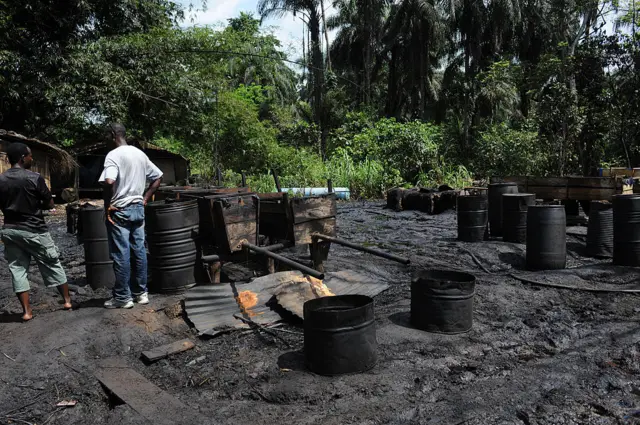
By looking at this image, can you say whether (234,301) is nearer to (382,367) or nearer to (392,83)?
(382,367)

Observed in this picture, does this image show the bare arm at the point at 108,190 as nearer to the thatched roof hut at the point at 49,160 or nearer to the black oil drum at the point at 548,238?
the black oil drum at the point at 548,238

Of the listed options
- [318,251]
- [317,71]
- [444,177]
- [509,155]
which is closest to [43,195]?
[318,251]

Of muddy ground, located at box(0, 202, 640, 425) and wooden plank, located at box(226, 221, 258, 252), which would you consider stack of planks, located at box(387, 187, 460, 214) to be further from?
wooden plank, located at box(226, 221, 258, 252)

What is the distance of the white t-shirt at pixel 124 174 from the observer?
4.97 metres

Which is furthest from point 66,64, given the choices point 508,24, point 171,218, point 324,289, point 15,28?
point 508,24

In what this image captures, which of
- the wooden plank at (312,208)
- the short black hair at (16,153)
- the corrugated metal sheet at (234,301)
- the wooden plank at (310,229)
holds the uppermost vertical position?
the short black hair at (16,153)

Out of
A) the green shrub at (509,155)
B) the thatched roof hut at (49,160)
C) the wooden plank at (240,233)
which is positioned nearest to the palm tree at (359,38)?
the green shrub at (509,155)

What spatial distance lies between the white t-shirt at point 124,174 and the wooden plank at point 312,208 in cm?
167

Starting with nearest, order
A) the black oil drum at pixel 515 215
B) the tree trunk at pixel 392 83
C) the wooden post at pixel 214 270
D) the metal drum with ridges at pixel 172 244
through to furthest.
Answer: the metal drum with ridges at pixel 172 244
the wooden post at pixel 214 270
the black oil drum at pixel 515 215
the tree trunk at pixel 392 83

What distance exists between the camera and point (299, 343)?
432 centimetres

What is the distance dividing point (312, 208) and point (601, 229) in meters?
4.77

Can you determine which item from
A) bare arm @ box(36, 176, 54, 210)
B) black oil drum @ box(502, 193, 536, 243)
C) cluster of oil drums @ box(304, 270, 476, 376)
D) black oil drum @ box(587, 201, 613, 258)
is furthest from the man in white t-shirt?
black oil drum @ box(587, 201, 613, 258)

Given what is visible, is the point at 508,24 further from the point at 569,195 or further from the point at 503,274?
the point at 503,274

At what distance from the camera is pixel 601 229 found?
7.65m
